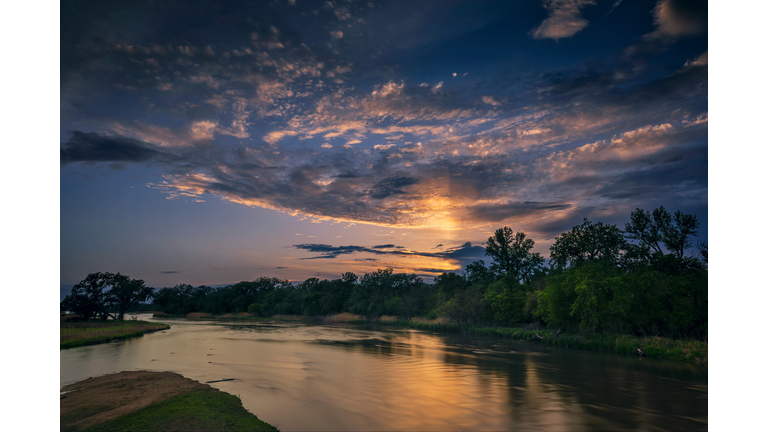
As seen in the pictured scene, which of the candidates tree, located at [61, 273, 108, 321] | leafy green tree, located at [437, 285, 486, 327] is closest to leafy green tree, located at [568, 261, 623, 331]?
leafy green tree, located at [437, 285, 486, 327]

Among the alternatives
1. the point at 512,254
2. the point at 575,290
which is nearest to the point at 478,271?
the point at 512,254

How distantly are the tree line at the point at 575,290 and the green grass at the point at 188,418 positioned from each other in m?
35.8

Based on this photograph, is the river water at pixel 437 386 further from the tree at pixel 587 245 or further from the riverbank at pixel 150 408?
the tree at pixel 587 245

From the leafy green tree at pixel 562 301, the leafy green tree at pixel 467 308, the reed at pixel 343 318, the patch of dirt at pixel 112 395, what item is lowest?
the reed at pixel 343 318

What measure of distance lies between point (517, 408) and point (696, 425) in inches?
268

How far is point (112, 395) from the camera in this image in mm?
15266

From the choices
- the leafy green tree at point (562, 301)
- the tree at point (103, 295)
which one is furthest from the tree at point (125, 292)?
the leafy green tree at point (562, 301)

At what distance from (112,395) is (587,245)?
235 feet

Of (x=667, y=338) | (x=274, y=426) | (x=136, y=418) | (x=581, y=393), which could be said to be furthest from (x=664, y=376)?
(x=136, y=418)

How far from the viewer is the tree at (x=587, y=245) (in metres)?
64.6

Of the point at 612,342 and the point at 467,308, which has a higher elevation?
the point at 612,342

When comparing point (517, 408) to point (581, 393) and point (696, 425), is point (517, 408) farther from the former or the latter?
point (696, 425)

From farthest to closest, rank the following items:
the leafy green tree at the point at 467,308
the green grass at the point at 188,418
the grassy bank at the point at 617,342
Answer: the leafy green tree at the point at 467,308 → the grassy bank at the point at 617,342 → the green grass at the point at 188,418

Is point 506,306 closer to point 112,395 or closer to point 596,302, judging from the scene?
point 596,302
